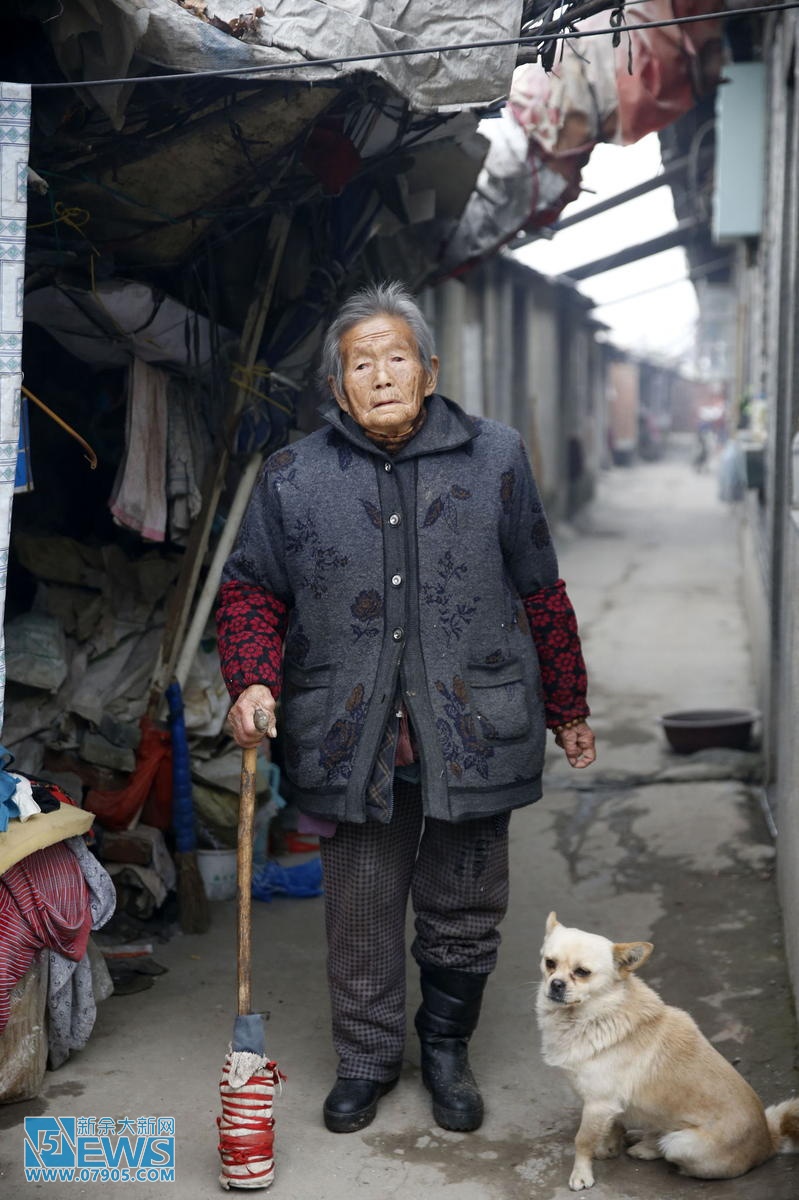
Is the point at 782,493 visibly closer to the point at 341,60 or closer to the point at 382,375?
the point at 382,375

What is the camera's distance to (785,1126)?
3.05 meters

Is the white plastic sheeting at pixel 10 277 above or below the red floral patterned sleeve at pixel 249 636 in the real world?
above

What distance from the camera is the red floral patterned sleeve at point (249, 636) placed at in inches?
126

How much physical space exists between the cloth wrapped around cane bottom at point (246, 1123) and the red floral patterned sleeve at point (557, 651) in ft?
3.69

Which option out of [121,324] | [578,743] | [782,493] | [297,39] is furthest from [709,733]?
[297,39]

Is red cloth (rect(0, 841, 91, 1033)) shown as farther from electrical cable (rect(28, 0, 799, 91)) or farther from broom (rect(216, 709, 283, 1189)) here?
electrical cable (rect(28, 0, 799, 91))

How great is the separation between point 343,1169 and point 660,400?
4605 centimetres

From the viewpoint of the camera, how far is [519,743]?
3.25 meters

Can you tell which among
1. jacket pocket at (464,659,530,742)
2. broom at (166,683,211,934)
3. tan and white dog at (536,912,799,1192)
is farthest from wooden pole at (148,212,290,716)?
tan and white dog at (536,912,799,1192)

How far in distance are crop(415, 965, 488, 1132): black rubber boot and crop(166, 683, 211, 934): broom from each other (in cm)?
136

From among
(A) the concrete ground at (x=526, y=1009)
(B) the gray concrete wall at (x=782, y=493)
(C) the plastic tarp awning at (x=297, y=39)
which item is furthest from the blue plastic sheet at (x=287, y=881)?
(C) the plastic tarp awning at (x=297, y=39)

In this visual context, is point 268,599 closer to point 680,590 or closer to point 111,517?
point 111,517

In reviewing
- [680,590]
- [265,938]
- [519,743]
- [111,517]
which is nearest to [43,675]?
[111,517]

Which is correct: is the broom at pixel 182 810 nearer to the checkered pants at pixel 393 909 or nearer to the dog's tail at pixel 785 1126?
the checkered pants at pixel 393 909
